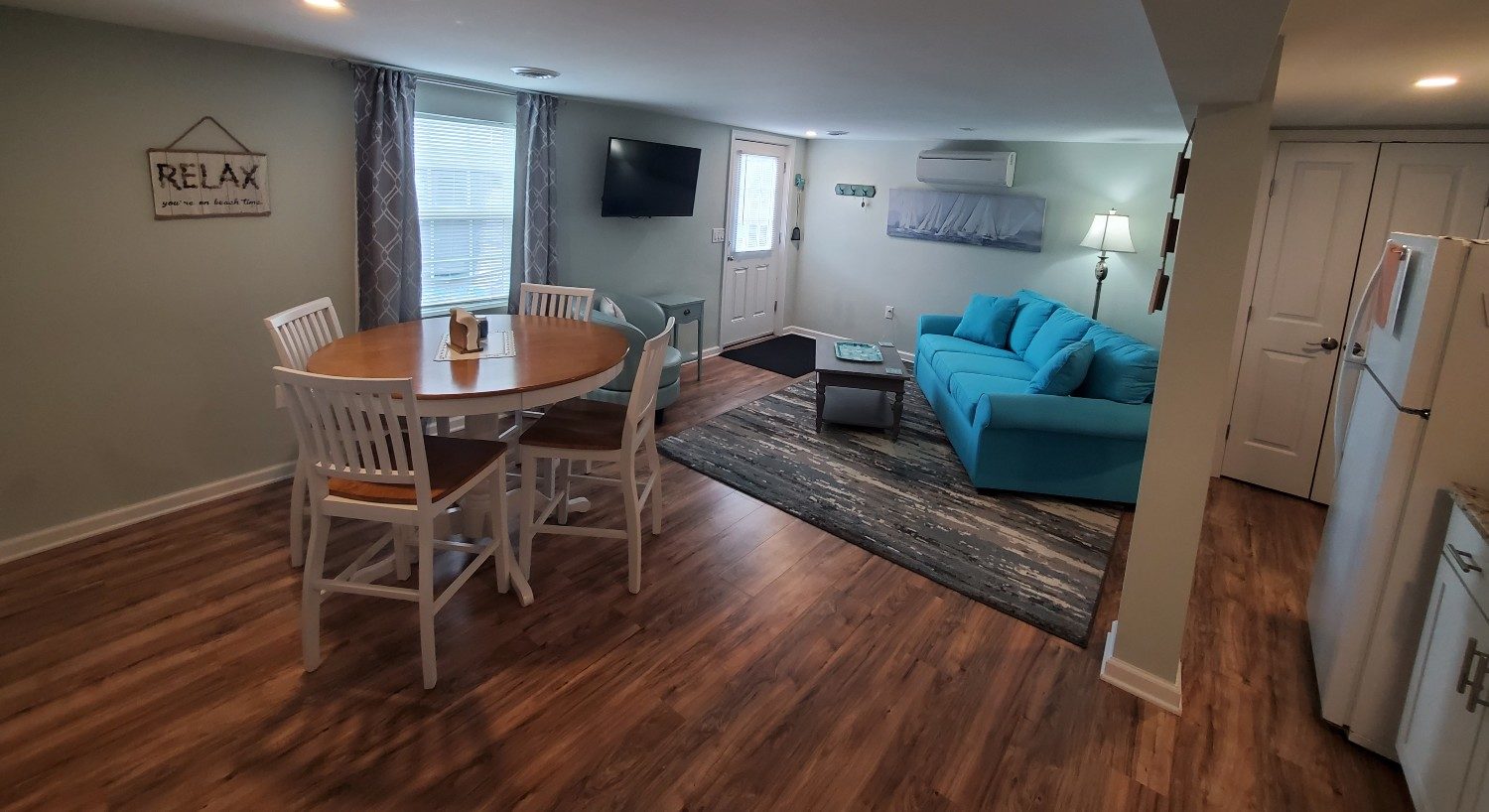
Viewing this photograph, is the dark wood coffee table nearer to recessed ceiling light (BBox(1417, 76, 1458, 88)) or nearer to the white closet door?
the white closet door

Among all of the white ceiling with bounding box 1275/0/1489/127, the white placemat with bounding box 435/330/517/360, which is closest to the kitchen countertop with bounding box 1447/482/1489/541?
the white ceiling with bounding box 1275/0/1489/127

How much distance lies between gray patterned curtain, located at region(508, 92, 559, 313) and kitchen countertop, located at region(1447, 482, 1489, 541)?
434 centimetres

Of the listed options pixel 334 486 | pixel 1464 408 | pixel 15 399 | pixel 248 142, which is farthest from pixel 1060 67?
pixel 15 399

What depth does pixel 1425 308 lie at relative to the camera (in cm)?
200

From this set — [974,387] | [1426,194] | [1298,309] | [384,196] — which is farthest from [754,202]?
[1426,194]

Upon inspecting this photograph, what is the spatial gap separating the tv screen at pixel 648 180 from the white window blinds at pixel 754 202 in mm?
931

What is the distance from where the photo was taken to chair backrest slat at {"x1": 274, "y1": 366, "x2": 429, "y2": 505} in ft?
6.84

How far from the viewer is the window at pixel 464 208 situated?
4133mm

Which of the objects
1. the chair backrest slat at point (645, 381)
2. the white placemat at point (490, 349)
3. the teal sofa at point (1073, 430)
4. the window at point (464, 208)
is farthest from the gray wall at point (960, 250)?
the white placemat at point (490, 349)

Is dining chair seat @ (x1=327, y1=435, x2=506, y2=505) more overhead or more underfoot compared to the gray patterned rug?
more overhead

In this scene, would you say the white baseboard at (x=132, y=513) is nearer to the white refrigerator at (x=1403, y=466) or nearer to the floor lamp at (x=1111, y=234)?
the white refrigerator at (x=1403, y=466)

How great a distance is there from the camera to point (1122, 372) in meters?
3.87

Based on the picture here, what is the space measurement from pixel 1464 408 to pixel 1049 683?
1.41m

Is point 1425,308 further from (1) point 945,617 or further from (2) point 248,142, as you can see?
(2) point 248,142
